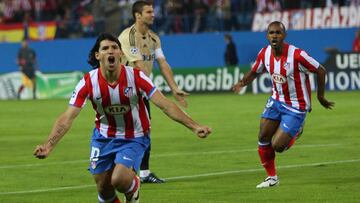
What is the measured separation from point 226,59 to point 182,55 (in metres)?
2.75

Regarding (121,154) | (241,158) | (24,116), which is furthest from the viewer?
(24,116)

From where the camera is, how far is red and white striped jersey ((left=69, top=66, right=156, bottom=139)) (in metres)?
10.5

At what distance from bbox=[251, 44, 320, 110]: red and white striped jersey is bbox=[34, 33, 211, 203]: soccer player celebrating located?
3.50 metres

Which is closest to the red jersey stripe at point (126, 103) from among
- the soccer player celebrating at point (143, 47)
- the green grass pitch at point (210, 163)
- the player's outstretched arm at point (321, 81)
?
the green grass pitch at point (210, 163)

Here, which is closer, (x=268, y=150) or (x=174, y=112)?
(x=174, y=112)

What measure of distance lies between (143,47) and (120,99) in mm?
4257

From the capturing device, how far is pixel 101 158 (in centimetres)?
1072

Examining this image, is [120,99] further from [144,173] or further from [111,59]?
[144,173]

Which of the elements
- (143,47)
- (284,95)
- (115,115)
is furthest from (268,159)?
(115,115)

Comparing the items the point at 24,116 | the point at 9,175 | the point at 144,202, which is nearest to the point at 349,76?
the point at 24,116

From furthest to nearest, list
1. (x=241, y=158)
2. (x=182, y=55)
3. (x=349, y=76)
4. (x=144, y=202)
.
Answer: (x=182, y=55)
(x=349, y=76)
(x=241, y=158)
(x=144, y=202)

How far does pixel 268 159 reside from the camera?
13695 mm

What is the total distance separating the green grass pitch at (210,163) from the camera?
12.9m

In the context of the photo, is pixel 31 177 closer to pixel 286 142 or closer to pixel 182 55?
pixel 286 142
